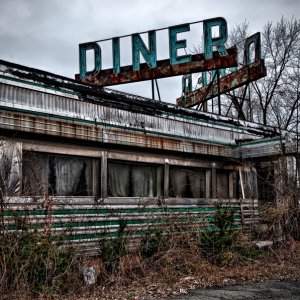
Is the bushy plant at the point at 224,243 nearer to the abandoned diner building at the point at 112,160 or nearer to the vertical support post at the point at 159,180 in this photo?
the abandoned diner building at the point at 112,160

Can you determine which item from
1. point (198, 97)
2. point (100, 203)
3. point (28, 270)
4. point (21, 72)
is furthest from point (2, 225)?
point (198, 97)

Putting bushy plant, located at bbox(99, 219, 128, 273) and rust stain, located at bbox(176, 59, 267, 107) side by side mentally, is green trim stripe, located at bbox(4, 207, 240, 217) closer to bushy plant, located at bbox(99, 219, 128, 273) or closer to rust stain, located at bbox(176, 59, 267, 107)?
bushy plant, located at bbox(99, 219, 128, 273)

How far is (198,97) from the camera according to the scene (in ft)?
54.7

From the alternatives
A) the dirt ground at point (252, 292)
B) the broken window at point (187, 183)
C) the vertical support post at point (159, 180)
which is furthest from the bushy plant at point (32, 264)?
the broken window at point (187, 183)

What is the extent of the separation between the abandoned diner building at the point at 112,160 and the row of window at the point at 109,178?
2cm

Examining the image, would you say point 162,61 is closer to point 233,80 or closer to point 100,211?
point 233,80

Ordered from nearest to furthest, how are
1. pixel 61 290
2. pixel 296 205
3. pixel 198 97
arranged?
pixel 61 290 → pixel 296 205 → pixel 198 97

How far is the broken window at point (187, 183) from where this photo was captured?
9.94m

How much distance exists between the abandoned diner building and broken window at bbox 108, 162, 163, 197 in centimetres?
2

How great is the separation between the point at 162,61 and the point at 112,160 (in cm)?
494

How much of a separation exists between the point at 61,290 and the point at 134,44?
873 cm

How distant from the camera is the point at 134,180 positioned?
9195mm

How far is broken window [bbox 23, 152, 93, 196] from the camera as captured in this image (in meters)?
7.30

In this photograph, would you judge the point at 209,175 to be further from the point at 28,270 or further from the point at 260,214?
the point at 28,270
